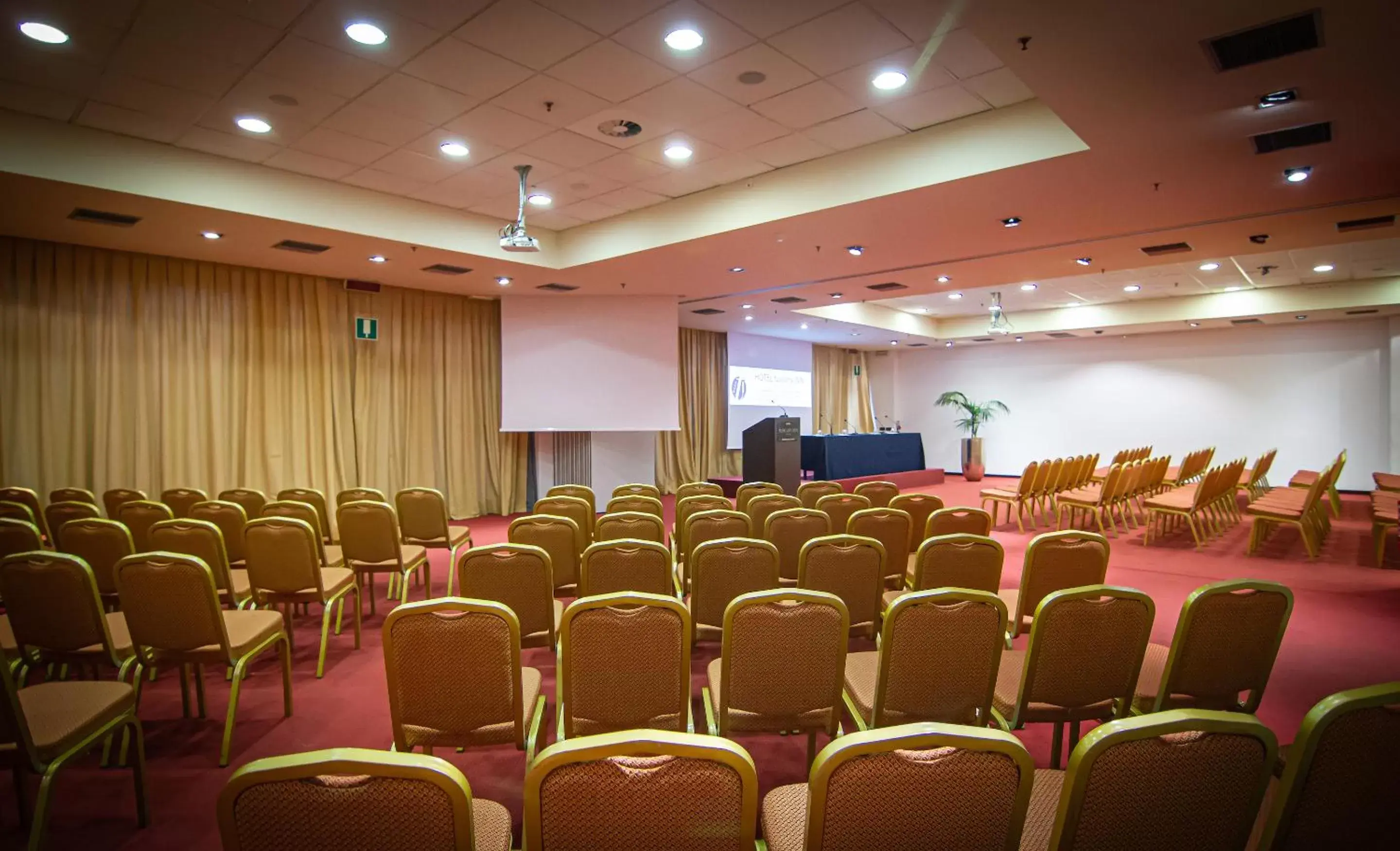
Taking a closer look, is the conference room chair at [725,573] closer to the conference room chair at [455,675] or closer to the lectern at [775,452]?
the conference room chair at [455,675]

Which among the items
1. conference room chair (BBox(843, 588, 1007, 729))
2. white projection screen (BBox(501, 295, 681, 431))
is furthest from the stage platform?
conference room chair (BBox(843, 588, 1007, 729))

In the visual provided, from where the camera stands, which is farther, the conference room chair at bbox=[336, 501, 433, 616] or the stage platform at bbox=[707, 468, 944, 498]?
the stage platform at bbox=[707, 468, 944, 498]

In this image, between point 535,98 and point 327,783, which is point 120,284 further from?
point 327,783

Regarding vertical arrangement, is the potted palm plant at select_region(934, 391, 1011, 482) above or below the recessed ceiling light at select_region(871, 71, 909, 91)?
below

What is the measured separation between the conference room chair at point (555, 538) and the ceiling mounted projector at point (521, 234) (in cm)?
273

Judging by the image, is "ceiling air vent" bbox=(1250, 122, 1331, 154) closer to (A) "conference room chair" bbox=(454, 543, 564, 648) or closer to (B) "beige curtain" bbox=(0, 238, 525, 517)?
(A) "conference room chair" bbox=(454, 543, 564, 648)

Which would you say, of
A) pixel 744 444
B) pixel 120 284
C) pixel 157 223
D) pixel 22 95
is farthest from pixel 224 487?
pixel 744 444

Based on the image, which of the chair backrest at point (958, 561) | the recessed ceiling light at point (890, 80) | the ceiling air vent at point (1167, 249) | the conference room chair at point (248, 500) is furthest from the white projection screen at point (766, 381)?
the chair backrest at point (958, 561)

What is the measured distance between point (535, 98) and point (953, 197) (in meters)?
3.31

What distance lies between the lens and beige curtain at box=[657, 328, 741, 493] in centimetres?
1423

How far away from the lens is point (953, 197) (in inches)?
225

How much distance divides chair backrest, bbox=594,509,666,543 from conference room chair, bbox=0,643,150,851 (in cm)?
230

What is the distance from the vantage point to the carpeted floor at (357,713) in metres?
2.65

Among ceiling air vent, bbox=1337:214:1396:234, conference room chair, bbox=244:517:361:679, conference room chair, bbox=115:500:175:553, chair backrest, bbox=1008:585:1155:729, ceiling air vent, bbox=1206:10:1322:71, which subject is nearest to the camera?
chair backrest, bbox=1008:585:1155:729
